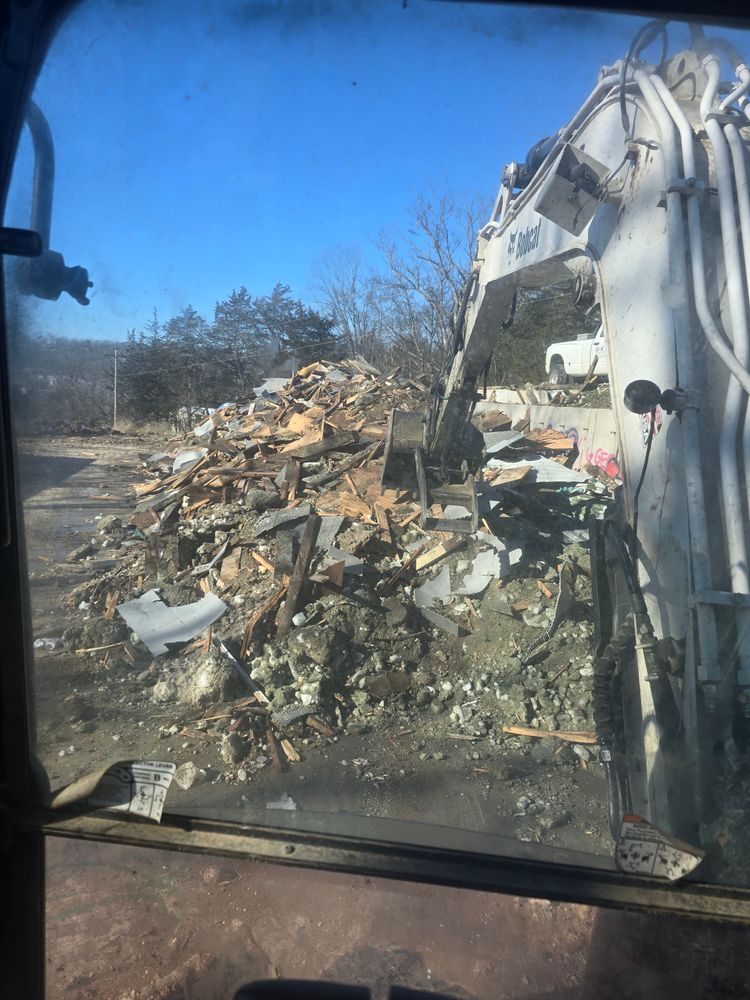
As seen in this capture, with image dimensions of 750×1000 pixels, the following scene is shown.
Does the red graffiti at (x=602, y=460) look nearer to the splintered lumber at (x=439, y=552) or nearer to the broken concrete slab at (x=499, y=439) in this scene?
the broken concrete slab at (x=499, y=439)

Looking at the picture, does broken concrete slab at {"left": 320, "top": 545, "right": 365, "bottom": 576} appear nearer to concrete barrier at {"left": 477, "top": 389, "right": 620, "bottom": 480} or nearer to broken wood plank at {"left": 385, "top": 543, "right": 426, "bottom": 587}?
broken wood plank at {"left": 385, "top": 543, "right": 426, "bottom": 587}

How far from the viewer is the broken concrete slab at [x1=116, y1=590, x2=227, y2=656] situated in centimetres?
512

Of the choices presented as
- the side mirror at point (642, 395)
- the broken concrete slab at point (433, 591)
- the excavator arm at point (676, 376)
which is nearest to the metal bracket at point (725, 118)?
the excavator arm at point (676, 376)

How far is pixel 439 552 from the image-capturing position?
6.39 metres

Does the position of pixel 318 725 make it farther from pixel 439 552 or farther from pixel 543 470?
pixel 543 470

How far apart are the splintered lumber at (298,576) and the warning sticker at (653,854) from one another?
3.94 metres

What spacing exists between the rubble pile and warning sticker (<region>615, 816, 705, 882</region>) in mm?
2558

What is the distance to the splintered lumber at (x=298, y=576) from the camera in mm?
5539

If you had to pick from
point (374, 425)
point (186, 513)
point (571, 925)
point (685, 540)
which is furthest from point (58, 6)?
point (374, 425)

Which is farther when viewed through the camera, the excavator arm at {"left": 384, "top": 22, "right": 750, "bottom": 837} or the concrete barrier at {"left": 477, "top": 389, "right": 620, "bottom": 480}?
the concrete barrier at {"left": 477, "top": 389, "right": 620, "bottom": 480}

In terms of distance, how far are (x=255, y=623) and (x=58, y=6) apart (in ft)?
13.8

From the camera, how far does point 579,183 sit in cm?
321

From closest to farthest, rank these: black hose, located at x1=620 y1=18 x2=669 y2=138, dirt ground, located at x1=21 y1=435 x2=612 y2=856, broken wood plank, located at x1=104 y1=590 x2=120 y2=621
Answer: black hose, located at x1=620 y1=18 x2=669 y2=138 < dirt ground, located at x1=21 y1=435 x2=612 y2=856 < broken wood plank, located at x1=104 y1=590 x2=120 y2=621

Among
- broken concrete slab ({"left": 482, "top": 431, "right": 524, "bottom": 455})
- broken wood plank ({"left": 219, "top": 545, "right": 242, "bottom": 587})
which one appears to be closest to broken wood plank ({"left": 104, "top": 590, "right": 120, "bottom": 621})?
broken wood plank ({"left": 219, "top": 545, "right": 242, "bottom": 587})
